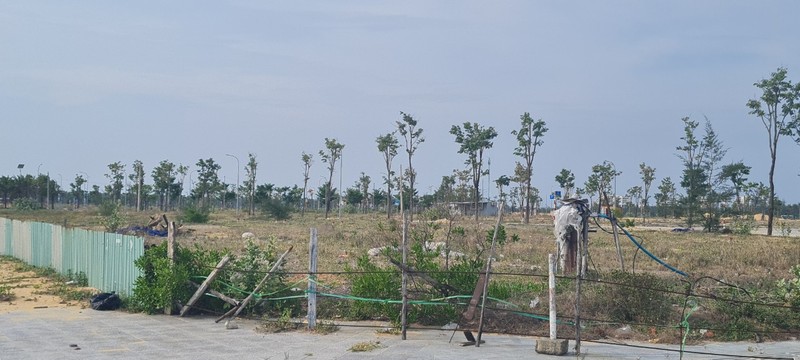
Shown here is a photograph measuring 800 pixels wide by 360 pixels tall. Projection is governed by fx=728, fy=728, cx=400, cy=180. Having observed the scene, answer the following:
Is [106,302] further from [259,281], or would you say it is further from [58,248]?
[58,248]

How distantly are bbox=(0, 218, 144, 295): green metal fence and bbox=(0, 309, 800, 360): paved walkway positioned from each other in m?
2.01

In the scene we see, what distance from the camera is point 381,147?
59.3 meters

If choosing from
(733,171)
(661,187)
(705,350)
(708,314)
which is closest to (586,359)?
(705,350)

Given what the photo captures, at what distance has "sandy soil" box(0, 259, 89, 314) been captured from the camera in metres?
13.4

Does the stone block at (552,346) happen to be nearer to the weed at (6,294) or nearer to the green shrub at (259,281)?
the green shrub at (259,281)

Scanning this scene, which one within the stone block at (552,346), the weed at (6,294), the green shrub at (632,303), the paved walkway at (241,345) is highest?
the green shrub at (632,303)

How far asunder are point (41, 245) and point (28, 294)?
552 centimetres

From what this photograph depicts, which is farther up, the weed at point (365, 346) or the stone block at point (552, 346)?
the stone block at point (552, 346)

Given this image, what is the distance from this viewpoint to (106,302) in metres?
12.8

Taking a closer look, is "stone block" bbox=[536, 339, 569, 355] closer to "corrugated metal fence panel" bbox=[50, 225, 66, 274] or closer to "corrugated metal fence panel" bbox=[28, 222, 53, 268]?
"corrugated metal fence panel" bbox=[50, 225, 66, 274]

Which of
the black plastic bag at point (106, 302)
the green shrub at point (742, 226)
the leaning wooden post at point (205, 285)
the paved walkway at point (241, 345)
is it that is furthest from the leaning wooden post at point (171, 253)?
the green shrub at point (742, 226)

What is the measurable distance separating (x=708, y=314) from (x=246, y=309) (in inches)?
285

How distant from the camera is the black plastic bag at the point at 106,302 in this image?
12.8 metres

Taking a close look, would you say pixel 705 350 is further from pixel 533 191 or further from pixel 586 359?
pixel 533 191
